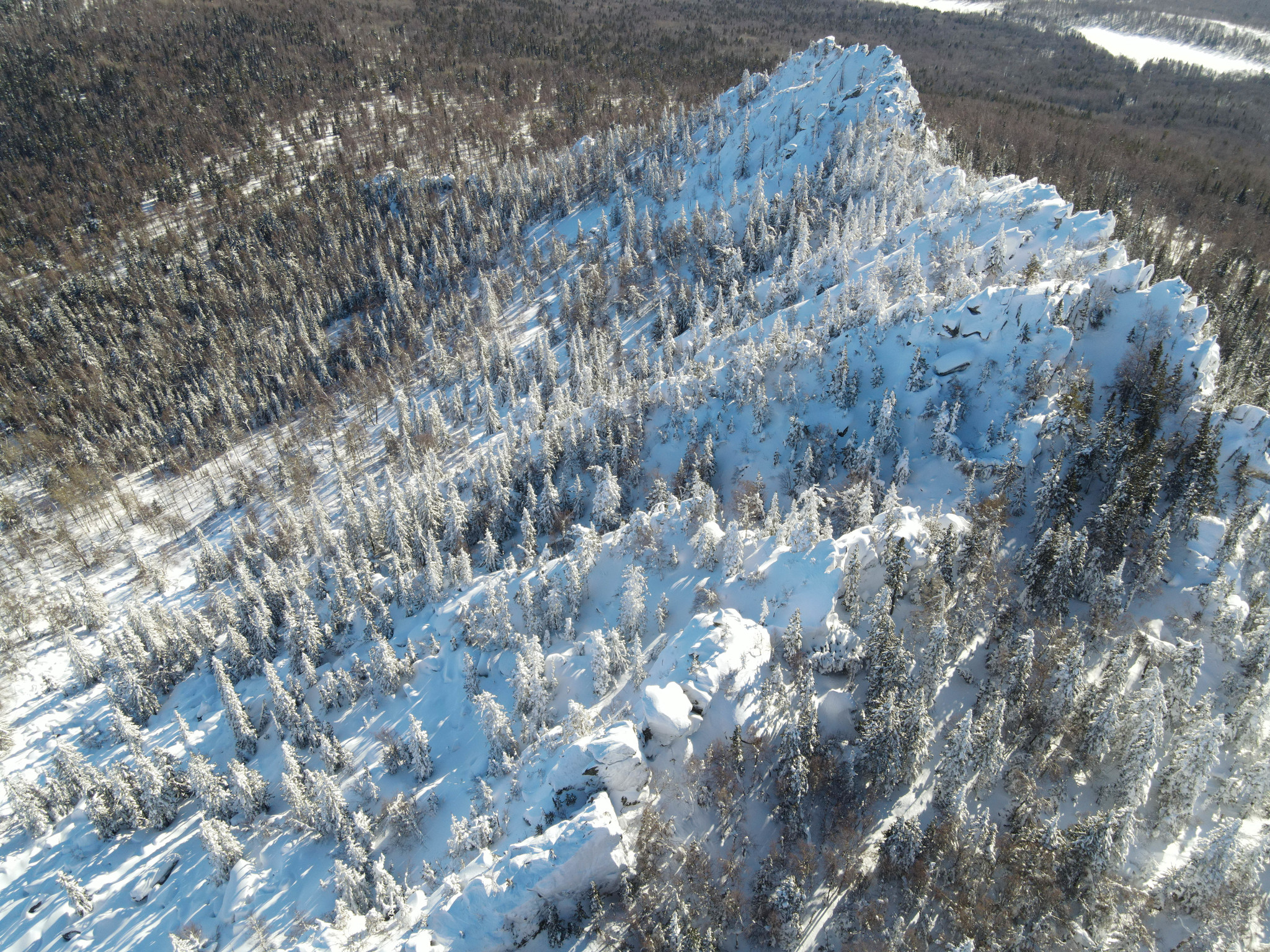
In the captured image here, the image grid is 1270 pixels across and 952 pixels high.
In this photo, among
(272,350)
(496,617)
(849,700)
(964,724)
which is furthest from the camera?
(272,350)

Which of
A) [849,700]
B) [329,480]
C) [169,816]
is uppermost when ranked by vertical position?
[849,700]

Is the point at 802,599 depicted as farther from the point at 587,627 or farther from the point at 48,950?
the point at 48,950

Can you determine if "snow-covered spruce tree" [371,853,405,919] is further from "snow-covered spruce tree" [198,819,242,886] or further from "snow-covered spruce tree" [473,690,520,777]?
"snow-covered spruce tree" [198,819,242,886]

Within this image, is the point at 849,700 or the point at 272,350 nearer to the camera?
the point at 849,700

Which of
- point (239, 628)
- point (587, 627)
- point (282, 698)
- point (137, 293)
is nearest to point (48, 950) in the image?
point (282, 698)

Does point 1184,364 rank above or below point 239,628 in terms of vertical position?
above

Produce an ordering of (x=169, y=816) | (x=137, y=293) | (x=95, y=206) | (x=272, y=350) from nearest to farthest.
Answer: (x=169, y=816) < (x=272, y=350) < (x=137, y=293) < (x=95, y=206)

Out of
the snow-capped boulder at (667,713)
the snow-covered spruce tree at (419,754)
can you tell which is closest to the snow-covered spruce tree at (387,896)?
the snow-covered spruce tree at (419,754)
